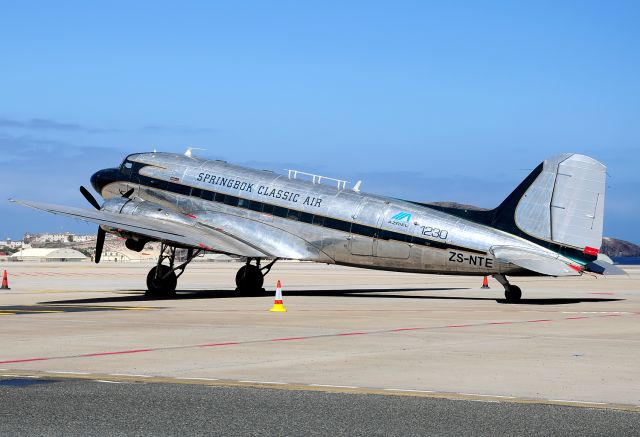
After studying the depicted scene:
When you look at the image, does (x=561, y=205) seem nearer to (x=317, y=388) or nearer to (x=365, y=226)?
(x=365, y=226)

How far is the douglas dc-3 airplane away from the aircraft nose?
6cm

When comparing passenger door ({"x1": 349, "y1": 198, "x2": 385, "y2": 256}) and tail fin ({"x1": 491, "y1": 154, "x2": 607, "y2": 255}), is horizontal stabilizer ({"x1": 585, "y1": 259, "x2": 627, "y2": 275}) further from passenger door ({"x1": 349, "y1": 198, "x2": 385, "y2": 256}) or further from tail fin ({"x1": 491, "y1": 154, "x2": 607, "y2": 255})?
passenger door ({"x1": 349, "y1": 198, "x2": 385, "y2": 256})

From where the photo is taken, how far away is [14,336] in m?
22.0

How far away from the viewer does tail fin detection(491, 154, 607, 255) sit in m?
34.7

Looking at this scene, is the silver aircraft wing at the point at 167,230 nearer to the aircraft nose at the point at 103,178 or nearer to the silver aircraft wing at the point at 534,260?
the aircraft nose at the point at 103,178

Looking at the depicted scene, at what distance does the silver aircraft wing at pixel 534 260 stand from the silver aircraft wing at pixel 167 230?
1058 cm

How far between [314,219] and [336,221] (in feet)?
3.77

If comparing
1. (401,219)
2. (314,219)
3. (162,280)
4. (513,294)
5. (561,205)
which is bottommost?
(162,280)

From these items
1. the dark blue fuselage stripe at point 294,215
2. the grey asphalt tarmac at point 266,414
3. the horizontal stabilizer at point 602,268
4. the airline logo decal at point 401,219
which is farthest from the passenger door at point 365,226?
the grey asphalt tarmac at point 266,414

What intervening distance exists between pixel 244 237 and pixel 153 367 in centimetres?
2515

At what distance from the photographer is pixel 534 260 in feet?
112

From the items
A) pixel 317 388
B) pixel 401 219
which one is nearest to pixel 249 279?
pixel 401 219

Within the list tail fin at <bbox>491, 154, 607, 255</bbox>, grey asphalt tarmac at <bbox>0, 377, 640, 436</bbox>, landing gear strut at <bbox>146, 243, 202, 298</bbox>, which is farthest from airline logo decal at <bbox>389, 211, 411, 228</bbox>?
grey asphalt tarmac at <bbox>0, 377, 640, 436</bbox>

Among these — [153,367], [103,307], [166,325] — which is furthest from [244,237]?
[153,367]
